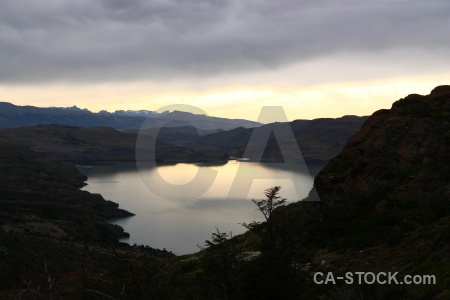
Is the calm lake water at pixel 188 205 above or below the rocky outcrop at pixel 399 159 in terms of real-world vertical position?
below

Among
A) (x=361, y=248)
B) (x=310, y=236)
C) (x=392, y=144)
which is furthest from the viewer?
(x=392, y=144)

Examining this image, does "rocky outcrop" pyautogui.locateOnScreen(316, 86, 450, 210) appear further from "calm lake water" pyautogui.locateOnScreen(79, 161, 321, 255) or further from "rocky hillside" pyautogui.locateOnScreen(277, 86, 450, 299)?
"calm lake water" pyautogui.locateOnScreen(79, 161, 321, 255)

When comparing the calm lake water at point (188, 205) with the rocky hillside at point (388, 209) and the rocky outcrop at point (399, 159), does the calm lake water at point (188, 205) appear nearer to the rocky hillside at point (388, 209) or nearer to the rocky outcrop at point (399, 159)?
the rocky outcrop at point (399, 159)

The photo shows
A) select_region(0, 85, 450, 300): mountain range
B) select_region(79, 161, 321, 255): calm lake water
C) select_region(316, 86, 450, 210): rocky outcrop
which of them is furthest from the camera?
select_region(79, 161, 321, 255): calm lake water

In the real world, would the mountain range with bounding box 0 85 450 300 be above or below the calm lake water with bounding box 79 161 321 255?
above

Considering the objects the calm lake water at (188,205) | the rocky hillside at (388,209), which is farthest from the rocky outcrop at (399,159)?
the calm lake water at (188,205)

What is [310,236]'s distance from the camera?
28.4 metres

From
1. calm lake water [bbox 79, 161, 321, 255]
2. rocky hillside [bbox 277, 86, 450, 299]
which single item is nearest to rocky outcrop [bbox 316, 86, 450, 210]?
rocky hillside [bbox 277, 86, 450, 299]

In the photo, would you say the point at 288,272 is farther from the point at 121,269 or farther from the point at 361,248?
the point at 121,269

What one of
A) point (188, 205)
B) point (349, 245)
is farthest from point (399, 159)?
point (188, 205)

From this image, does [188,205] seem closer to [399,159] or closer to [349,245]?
[399,159]

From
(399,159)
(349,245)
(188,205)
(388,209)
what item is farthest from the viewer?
(188,205)

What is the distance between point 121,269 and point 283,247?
1041cm

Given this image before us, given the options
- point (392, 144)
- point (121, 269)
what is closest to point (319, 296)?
point (121, 269)
